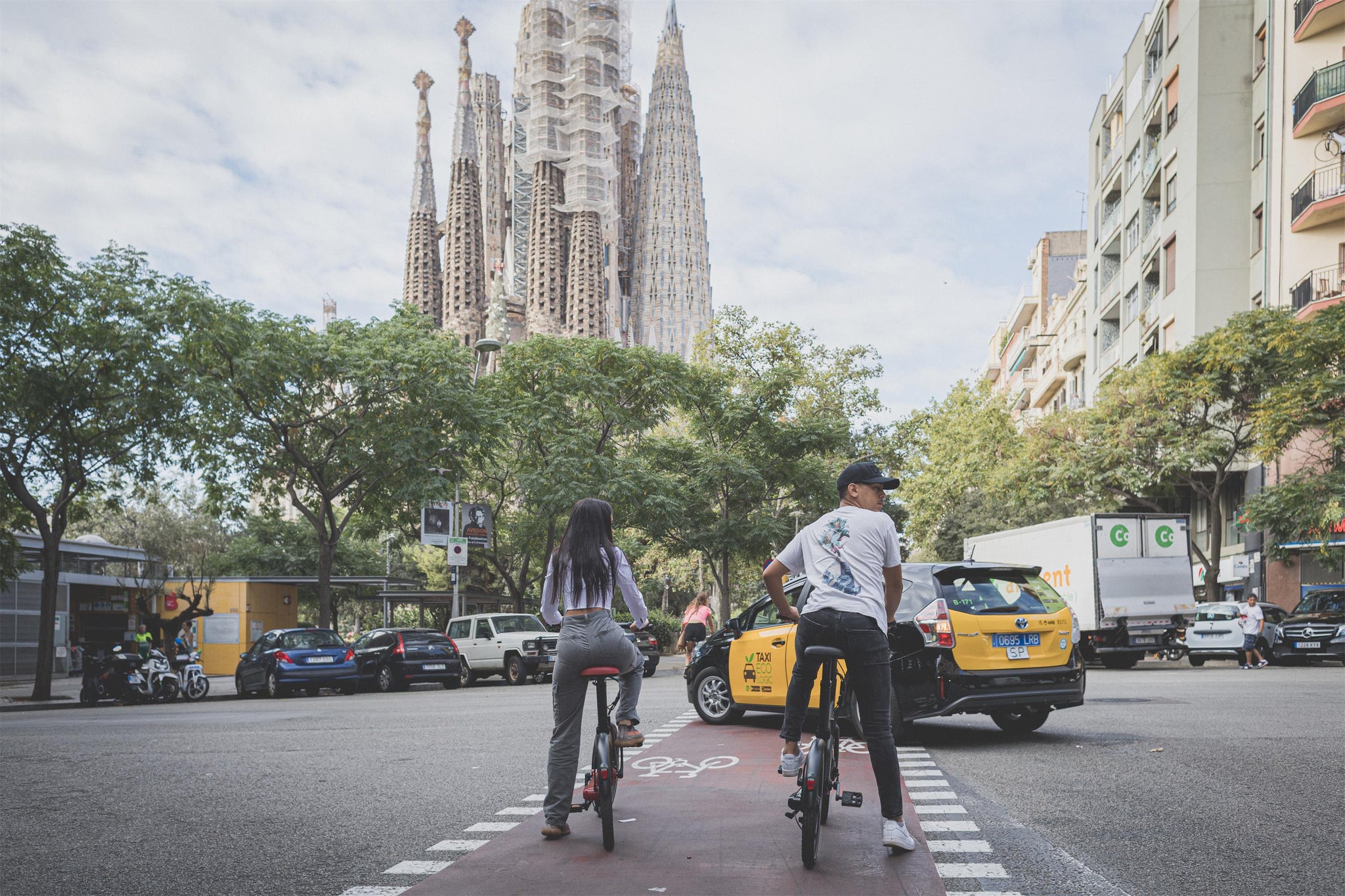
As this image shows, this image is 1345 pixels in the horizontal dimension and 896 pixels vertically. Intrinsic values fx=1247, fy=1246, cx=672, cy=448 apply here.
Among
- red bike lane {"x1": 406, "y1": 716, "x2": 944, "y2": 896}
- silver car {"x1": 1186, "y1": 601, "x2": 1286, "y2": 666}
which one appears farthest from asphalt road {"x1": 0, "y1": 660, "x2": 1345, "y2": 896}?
silver car {"x1": 1186, "y1": 601, "x2": 1286, "y2": 666}

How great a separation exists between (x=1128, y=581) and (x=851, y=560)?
21.0 m

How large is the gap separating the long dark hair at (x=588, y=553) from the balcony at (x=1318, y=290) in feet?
102

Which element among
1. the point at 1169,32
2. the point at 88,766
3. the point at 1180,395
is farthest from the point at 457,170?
the point at 88,766

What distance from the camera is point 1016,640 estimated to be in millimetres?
10383

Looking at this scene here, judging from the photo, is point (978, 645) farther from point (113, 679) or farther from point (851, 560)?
point (113, 679)

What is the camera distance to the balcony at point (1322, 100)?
108 ft

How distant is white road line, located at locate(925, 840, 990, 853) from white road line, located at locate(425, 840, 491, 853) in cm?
224

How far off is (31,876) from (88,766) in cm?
529

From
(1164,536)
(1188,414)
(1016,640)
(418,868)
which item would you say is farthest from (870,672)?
(1188,414)

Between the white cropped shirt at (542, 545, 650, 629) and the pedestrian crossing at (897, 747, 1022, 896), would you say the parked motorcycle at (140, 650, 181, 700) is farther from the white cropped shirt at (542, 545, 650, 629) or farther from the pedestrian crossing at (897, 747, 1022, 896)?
the white cropped shirt at (542, 545, 650, 629)

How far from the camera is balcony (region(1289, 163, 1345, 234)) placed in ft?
108

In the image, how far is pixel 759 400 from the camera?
37.0 metres

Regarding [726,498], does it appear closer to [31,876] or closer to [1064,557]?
[1064,557]

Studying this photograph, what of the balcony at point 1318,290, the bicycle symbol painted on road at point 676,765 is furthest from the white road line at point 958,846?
the balcony at point 1318,290
